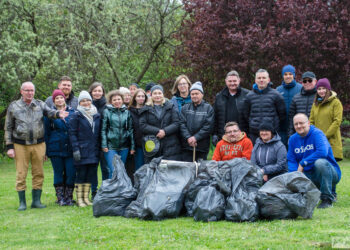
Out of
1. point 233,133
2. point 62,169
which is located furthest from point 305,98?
point 62,169

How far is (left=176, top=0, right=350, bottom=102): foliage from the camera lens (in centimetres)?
1340

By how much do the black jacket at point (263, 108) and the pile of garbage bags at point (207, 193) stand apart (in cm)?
141

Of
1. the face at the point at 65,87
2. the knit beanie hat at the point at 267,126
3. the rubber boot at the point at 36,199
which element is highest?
the face at the point at 65,87

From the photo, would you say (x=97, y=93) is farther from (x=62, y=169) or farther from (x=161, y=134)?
(x=161, y=134)

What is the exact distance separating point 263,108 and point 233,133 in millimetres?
821

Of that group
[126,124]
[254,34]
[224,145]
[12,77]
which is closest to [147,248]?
[224,145]

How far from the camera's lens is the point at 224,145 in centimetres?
728

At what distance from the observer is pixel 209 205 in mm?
6043

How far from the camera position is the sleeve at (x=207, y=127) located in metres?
7.69

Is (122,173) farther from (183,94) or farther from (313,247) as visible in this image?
(313,247)

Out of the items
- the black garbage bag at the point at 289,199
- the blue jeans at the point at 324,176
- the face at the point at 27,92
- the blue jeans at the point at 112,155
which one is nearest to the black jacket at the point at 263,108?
the blue jeans at the point at 324,176

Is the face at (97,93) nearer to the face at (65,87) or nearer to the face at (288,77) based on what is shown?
the face at (65,87)

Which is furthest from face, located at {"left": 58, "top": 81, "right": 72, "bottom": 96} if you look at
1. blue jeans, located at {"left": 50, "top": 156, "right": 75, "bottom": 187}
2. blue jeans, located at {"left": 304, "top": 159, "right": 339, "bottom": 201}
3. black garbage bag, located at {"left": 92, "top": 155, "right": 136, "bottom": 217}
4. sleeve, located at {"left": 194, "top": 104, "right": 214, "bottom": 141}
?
blue jeans, located at {"left": 304, "top": 159, "right": 339, "bottom": 201}

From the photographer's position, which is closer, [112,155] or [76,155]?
[76,155]
